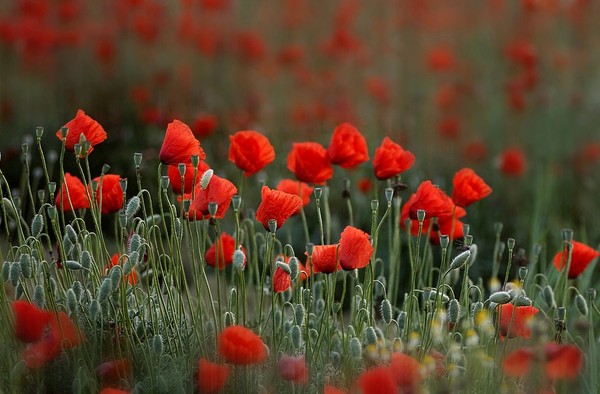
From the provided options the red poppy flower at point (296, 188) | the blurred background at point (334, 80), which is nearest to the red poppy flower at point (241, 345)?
the red poppy flower at point (296, 188)

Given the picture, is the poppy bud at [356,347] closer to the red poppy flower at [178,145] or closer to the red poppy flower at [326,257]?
the red poppy flower at [326,257]

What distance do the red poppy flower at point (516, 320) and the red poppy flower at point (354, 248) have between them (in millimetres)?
334

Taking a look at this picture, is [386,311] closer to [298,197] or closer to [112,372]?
[298,197]

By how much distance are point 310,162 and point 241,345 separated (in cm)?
85

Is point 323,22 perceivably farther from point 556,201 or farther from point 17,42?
point 556,201

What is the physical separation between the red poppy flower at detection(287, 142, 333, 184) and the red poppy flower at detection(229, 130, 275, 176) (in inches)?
5.7

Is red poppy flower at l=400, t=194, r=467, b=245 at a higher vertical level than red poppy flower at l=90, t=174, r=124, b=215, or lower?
lower

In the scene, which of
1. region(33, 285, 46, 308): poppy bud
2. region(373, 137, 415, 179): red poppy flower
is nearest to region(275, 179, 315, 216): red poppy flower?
region(373, 137, 415, 179): red poppy flower

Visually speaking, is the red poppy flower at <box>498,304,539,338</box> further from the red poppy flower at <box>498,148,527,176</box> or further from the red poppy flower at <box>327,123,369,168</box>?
the red poppy flower at <box>498,148,527,176</box>

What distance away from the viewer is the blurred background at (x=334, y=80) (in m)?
5.19

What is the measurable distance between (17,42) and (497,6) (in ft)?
11.1

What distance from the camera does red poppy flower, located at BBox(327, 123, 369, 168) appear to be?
237 cm

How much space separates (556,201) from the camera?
15.3 feet

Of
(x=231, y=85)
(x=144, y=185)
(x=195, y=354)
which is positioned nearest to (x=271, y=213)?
(x=195, y=354)
